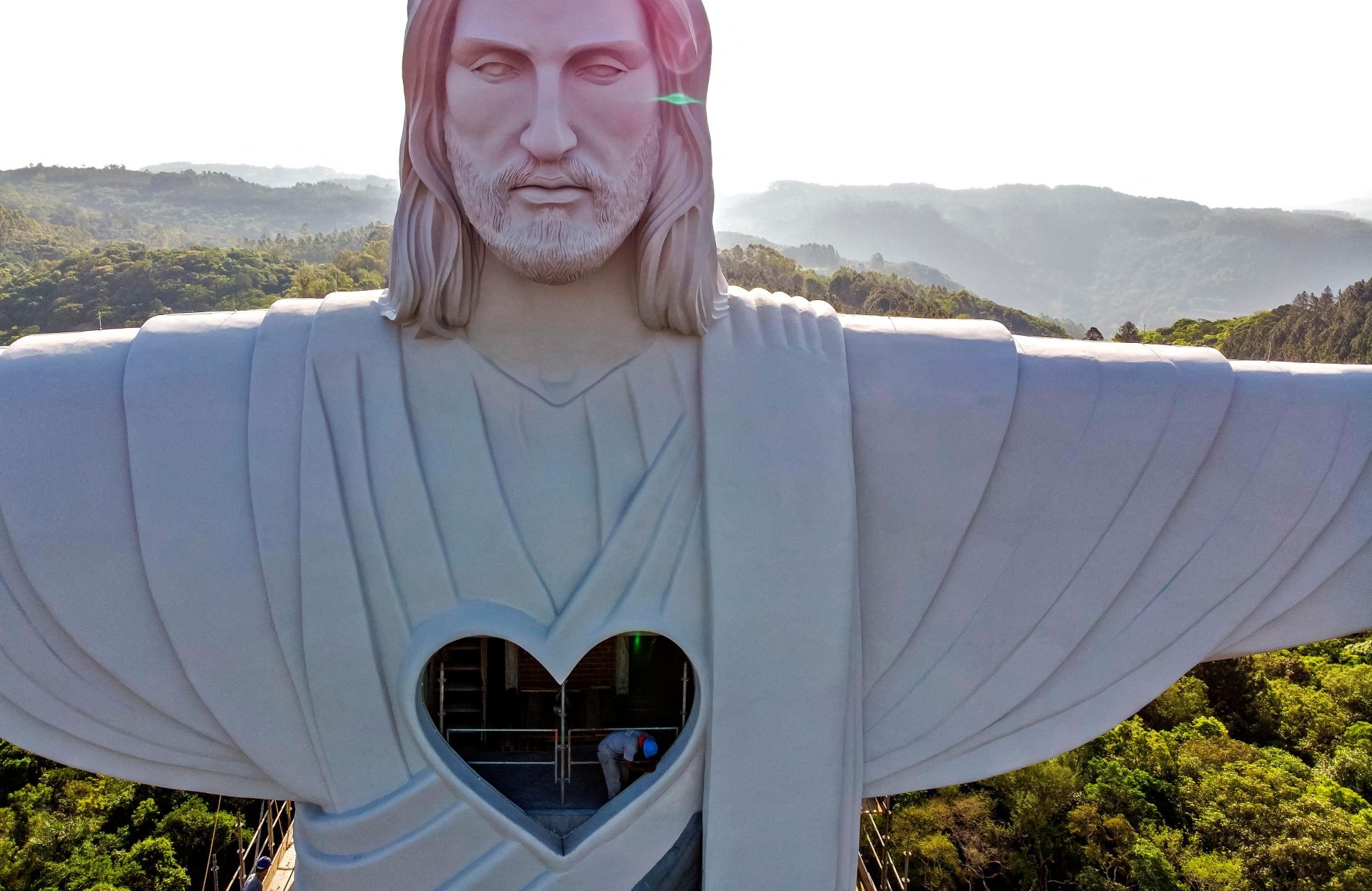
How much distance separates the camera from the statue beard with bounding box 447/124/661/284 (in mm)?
3764

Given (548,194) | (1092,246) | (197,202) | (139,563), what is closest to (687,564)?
(548,194)

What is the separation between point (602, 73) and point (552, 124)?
32 cm

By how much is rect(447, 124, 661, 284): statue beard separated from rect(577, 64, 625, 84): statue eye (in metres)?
0.25

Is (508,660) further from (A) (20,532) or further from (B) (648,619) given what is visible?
(A) (20,532)

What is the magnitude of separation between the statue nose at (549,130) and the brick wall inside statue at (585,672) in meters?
2.56

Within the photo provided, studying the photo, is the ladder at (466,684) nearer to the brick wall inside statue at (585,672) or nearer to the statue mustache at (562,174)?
the brick wall inside statue at (585,672)

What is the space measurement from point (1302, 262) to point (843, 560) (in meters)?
146

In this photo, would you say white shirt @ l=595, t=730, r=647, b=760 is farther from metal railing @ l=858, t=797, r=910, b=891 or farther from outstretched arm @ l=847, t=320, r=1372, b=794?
metal railing @ l=858, t=797, r=910, b=891

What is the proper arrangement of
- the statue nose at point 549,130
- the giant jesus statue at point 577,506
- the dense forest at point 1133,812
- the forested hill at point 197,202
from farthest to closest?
the forested hill at point 197,202 → the dense forest at point 1133,812 → the giant jesus statue at point 577,506 → the statue nose at point 549,130

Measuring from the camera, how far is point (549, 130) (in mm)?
3646

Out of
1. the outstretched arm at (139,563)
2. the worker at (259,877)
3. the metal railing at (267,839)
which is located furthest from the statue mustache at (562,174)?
the worker at (259,877)

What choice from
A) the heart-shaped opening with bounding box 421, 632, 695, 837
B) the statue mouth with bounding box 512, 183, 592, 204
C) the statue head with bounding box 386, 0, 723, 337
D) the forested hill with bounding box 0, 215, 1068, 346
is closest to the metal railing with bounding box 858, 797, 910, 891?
the heart-shaped opening with bounding box 421, 632, 695, 837

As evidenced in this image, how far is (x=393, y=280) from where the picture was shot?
160 inches

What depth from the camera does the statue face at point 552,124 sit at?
367cm
